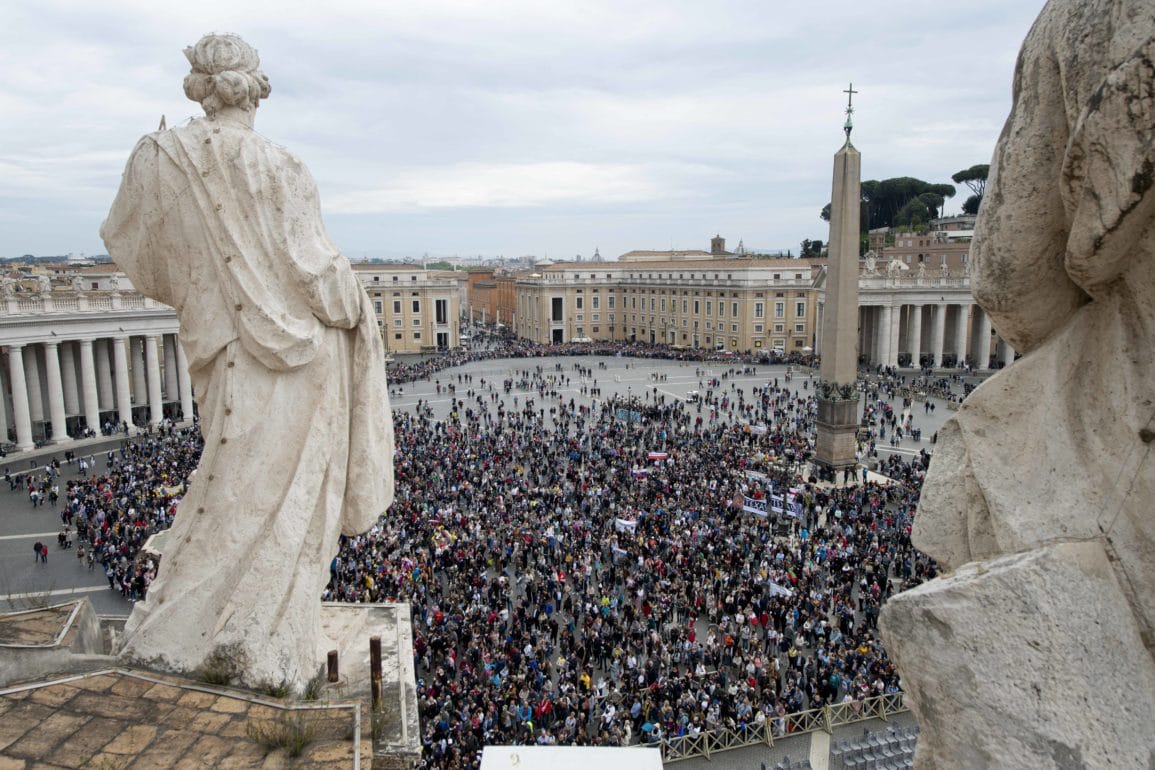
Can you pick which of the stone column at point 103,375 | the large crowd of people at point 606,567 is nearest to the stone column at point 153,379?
the stone column at point 103,375

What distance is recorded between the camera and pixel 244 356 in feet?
15.0

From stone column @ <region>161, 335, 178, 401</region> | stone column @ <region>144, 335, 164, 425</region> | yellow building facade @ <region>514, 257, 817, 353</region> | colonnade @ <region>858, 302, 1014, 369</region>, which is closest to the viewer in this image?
stone column @ <region>144, 335, 164, 425</region>

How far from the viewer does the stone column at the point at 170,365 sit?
128ft

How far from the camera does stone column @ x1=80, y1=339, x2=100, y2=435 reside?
33.4m

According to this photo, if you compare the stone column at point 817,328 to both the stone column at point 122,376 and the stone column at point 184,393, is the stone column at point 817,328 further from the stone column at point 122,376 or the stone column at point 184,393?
the stone column at point 122,376

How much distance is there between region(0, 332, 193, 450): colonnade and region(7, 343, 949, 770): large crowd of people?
468cm

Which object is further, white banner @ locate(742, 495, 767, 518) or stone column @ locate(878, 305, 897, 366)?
stone column @ locate(878, 305, 897, 366)

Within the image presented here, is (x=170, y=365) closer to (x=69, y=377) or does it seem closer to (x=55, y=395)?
(x=69, y=377)

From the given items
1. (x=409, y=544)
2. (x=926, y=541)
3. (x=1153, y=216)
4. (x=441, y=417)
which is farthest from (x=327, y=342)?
(x=441, y=417)

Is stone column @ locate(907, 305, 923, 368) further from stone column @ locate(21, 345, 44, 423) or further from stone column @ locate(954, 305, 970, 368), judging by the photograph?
stone column @ locate(21, 345, 44, 423)

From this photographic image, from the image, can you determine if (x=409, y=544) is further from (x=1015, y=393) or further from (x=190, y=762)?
(x=1015, y=393)

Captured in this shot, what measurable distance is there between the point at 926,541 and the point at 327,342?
139 inches

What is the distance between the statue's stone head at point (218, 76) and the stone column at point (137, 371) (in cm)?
3957

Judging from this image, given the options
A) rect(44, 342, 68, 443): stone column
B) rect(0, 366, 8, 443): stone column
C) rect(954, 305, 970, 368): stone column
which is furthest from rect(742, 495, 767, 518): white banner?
rect(954, 305, 970, 368): stone column
